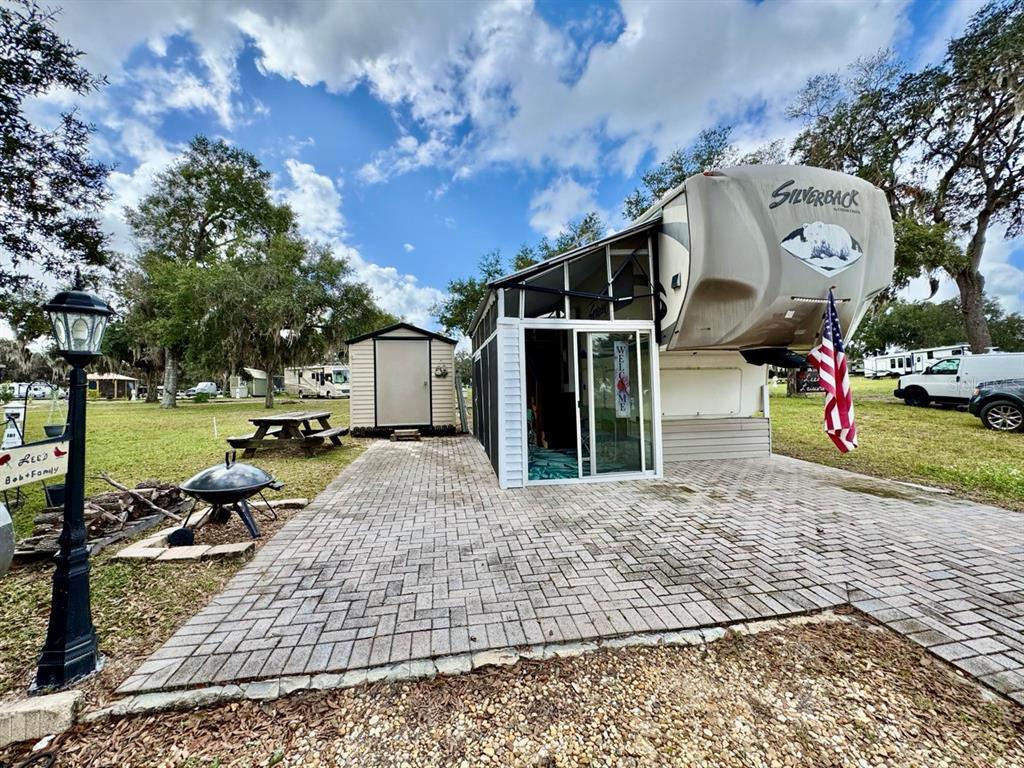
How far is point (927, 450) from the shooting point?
7.44 metres

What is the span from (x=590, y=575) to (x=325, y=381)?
3082cm

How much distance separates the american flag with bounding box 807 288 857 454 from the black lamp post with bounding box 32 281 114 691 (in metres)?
6.06

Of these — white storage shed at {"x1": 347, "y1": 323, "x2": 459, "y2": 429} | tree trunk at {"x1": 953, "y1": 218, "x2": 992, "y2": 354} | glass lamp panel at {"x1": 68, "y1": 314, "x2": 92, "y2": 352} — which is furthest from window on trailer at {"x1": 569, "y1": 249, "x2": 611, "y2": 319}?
tree trunk at {"x1": 953, "y1": 218, "x2": 992, "y2": 354}

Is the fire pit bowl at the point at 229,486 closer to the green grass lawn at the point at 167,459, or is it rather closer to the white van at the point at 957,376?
the green grass lawn at the point at 167,459

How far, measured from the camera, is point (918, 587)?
2709 millimetres

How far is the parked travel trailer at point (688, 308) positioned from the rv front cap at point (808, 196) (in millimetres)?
14

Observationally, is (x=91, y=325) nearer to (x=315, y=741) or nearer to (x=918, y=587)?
(x=315, y=741)

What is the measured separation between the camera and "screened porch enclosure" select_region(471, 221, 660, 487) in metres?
5.31

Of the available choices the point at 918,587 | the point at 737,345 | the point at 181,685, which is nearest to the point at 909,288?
the point at 737,345

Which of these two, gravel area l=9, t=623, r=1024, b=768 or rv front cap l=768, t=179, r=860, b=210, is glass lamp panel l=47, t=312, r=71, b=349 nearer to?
gravel area l=9, t=623, r=1024, b=768

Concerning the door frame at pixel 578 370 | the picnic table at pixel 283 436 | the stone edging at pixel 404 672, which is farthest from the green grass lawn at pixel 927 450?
the picnic table at pixel 283 436

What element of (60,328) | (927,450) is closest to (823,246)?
(927,450)

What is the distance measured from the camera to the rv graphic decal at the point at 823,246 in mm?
4648

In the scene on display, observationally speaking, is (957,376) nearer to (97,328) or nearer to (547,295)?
(547,295)
